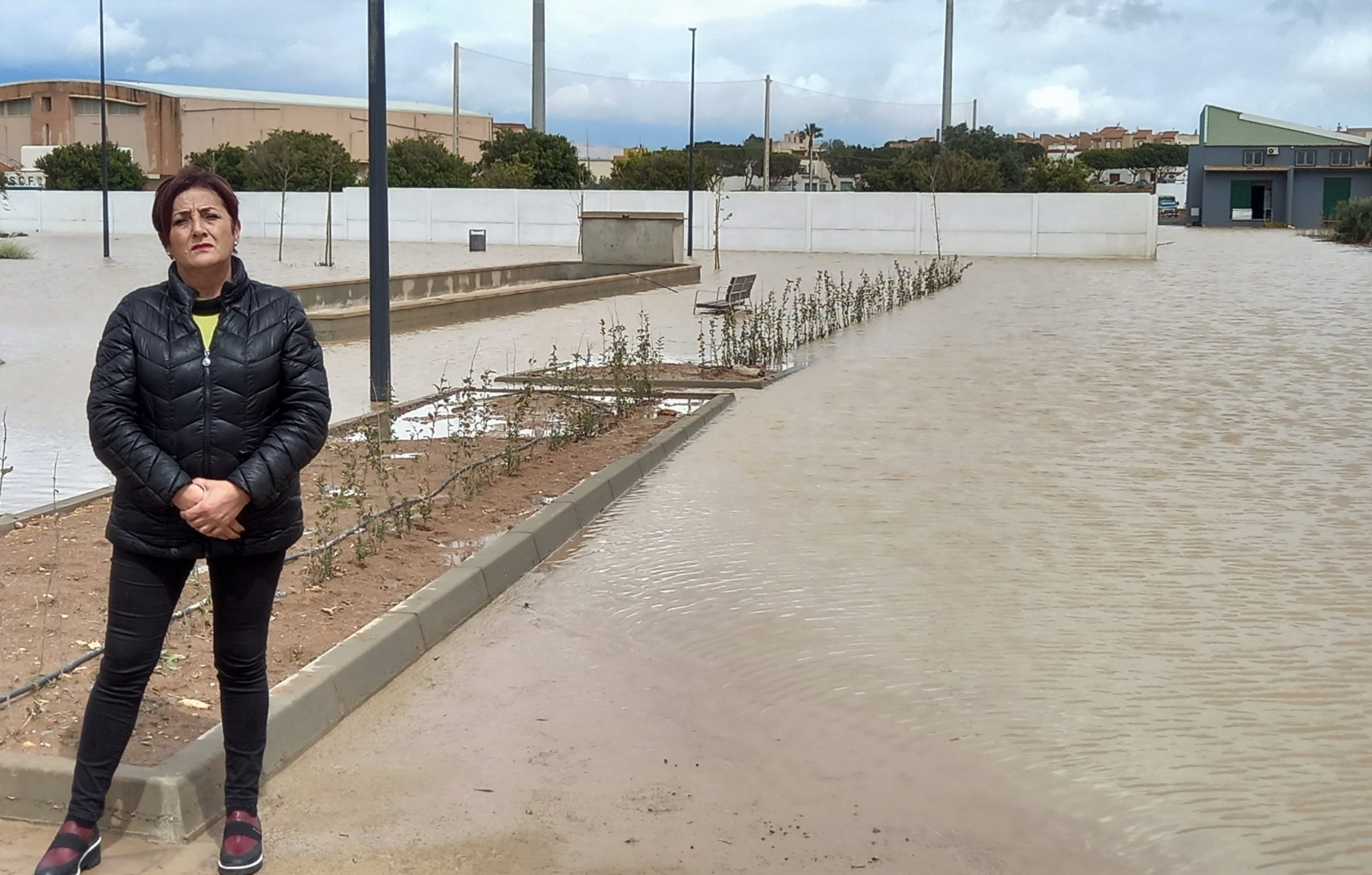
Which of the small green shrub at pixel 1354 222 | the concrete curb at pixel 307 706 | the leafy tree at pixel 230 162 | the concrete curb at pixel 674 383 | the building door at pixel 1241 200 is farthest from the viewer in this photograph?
the building door at pixel 1241 200

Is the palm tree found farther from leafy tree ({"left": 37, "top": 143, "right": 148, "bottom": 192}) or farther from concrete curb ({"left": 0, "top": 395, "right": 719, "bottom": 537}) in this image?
concrete curb ({"left": 0, "top": 395, "right": 719, "bottom": 537})

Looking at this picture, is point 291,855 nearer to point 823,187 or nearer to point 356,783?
point 356,783

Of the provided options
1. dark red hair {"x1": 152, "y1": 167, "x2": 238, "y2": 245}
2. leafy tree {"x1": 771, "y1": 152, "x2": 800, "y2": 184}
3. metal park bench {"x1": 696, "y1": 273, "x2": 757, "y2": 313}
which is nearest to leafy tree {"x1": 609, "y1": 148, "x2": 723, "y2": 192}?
leafy tree {"x1": 771, "y1": 152, "x2": 800, "y2": 184}

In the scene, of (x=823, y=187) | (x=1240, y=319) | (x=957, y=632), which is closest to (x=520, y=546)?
(x=957, y=632)

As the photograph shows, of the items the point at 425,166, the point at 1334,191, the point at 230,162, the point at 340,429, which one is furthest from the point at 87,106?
the point at 340,429

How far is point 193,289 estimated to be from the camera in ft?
12.7

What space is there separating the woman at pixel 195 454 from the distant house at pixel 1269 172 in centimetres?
7117

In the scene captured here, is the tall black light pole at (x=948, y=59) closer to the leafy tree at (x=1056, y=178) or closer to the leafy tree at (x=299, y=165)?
the leafy tree at (x=1056, y=178)

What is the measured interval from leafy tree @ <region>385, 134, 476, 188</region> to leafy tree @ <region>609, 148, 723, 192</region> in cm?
703

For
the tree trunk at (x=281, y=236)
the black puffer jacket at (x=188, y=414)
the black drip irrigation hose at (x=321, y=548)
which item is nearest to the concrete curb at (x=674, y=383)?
the black drip irrigation hose at (x=321, y=548)

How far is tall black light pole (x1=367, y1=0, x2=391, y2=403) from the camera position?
11812mm

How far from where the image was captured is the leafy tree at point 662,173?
64.4 m

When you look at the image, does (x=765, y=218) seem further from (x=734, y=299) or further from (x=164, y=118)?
(x=164, y=118)

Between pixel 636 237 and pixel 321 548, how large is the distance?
26869 mm
